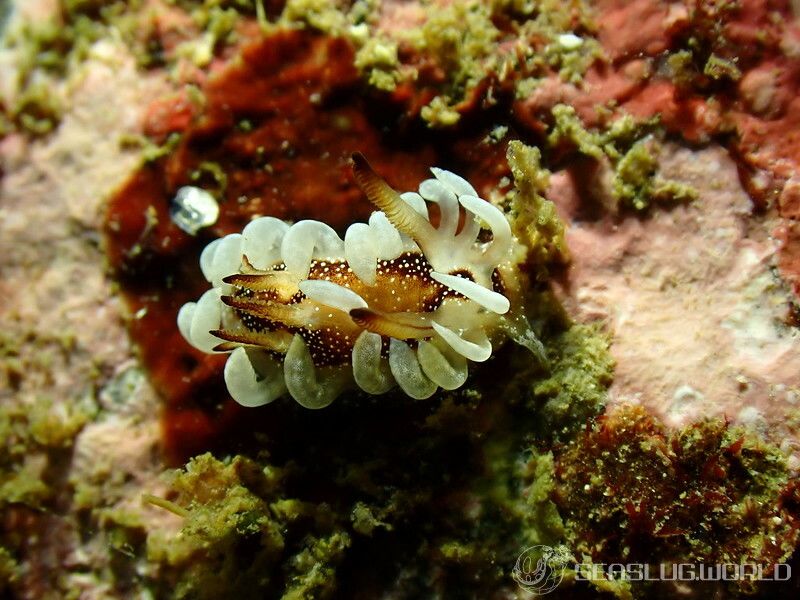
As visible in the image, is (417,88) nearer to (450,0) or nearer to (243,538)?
(450,0)

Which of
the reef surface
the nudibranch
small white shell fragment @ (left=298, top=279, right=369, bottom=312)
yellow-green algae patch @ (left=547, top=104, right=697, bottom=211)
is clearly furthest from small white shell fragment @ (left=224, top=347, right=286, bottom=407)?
yellow-green algae patch @ (left=547, top=104, right=697, bottom=211)

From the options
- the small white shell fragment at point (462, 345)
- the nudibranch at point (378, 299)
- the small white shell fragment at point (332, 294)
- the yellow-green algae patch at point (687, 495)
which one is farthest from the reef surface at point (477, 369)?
the small white shell fragment at point (332, 294)

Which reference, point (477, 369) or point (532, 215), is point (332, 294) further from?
point (532, 215)

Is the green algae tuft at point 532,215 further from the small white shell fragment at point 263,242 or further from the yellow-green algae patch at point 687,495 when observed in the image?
the small white shell fragment at point 263,242

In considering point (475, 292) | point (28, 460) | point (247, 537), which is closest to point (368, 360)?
point (475, 292)

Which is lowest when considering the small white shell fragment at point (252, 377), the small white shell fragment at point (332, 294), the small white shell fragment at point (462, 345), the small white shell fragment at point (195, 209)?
the small white shell fragment at point (252, 377)

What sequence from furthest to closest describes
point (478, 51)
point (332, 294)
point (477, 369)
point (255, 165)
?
point (255, 165)
point (478, 51)
point (477, 369)
point (332, 294)

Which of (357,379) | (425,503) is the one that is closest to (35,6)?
(357,379)
